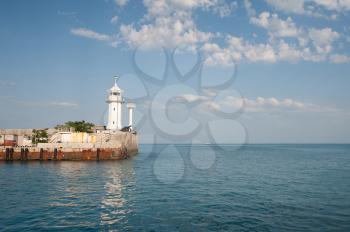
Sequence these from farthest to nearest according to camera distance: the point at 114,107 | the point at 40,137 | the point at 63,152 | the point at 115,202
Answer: the point at 114,107 → the point at 40,137 → the point at 63,152 → the point at 115,202

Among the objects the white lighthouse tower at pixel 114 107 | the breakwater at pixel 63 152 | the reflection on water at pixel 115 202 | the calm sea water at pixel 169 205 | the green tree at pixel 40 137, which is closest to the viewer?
the calm sea water at pixel 169 205

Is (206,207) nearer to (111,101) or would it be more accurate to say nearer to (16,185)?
(16,185)

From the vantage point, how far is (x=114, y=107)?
83.9 m

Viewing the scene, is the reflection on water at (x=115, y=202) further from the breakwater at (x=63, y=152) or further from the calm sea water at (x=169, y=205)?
the breakwater at (x=63, y=152)

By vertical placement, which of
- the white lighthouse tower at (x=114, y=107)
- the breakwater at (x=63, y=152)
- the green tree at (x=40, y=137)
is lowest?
the breakwater at (x=63, y=152)

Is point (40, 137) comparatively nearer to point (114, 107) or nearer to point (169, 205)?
point (114, 107)

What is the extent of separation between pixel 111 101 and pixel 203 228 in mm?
67790

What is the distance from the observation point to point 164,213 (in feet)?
76.4

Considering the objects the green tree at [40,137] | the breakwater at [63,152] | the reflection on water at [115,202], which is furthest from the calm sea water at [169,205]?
the green tree at [40,137]

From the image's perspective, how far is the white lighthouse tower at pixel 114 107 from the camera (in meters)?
83.3

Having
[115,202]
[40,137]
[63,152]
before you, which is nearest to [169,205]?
[115,202]

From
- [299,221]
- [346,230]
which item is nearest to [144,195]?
[299,221]

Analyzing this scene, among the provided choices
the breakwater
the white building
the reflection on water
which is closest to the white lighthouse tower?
the white building

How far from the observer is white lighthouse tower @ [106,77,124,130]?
3280 inches
